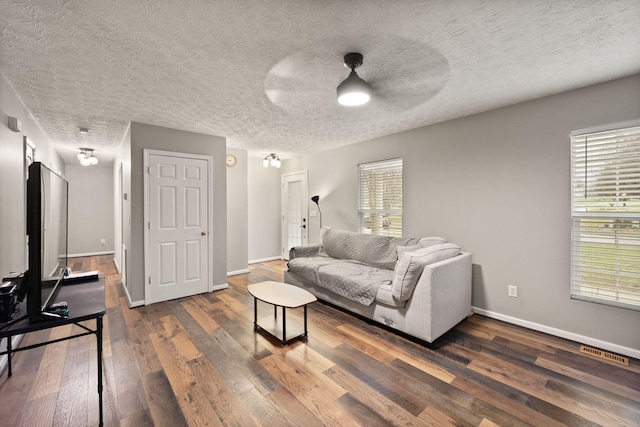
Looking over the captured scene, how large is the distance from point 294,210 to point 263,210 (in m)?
0.72

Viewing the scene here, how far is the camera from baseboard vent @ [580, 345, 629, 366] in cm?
224

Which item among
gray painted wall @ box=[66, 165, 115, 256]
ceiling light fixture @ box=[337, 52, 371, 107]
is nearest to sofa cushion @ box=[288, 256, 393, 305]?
ceiling light fixture @ box=[337, 52, 371, 107]

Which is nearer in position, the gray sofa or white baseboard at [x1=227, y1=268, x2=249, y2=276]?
the gray sofa

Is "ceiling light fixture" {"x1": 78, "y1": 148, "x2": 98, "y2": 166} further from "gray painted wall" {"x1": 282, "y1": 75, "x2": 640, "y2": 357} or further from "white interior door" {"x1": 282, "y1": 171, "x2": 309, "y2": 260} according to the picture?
"gray painted wall" {"x1": 282, "y1": 75, "x2": 640, "y2": 357}

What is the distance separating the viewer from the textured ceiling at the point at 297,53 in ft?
5.04

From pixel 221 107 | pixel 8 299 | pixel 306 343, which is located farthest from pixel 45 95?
pixel 306 343

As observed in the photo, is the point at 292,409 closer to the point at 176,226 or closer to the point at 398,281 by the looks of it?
the point at 398,281

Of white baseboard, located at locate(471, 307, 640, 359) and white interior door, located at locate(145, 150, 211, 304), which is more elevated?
white interior door, located at locate(145, 150, 211, 304)

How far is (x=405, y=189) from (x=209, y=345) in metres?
3.13

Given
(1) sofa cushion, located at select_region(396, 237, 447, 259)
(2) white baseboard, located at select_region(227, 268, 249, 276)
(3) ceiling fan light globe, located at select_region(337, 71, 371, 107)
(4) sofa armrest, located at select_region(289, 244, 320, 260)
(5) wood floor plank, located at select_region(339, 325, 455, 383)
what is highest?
(3) ceiling fan light globe, located at select_region(337, 71, 371, 107)

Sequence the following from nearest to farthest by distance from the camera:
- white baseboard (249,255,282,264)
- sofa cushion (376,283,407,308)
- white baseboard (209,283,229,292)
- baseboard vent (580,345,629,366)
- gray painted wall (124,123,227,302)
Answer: baseboard vent (580,345,629,366)
sofa cushion (376,283,407,308)
gray painted wall (124,123,227,302)
white baseboard (209,283,229,292)
white baseboard (249,255,282,264)

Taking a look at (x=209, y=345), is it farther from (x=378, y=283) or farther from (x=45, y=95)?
(x=45, y=95)

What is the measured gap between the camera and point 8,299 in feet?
4.53

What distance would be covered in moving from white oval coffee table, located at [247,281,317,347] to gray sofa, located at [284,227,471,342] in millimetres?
614
